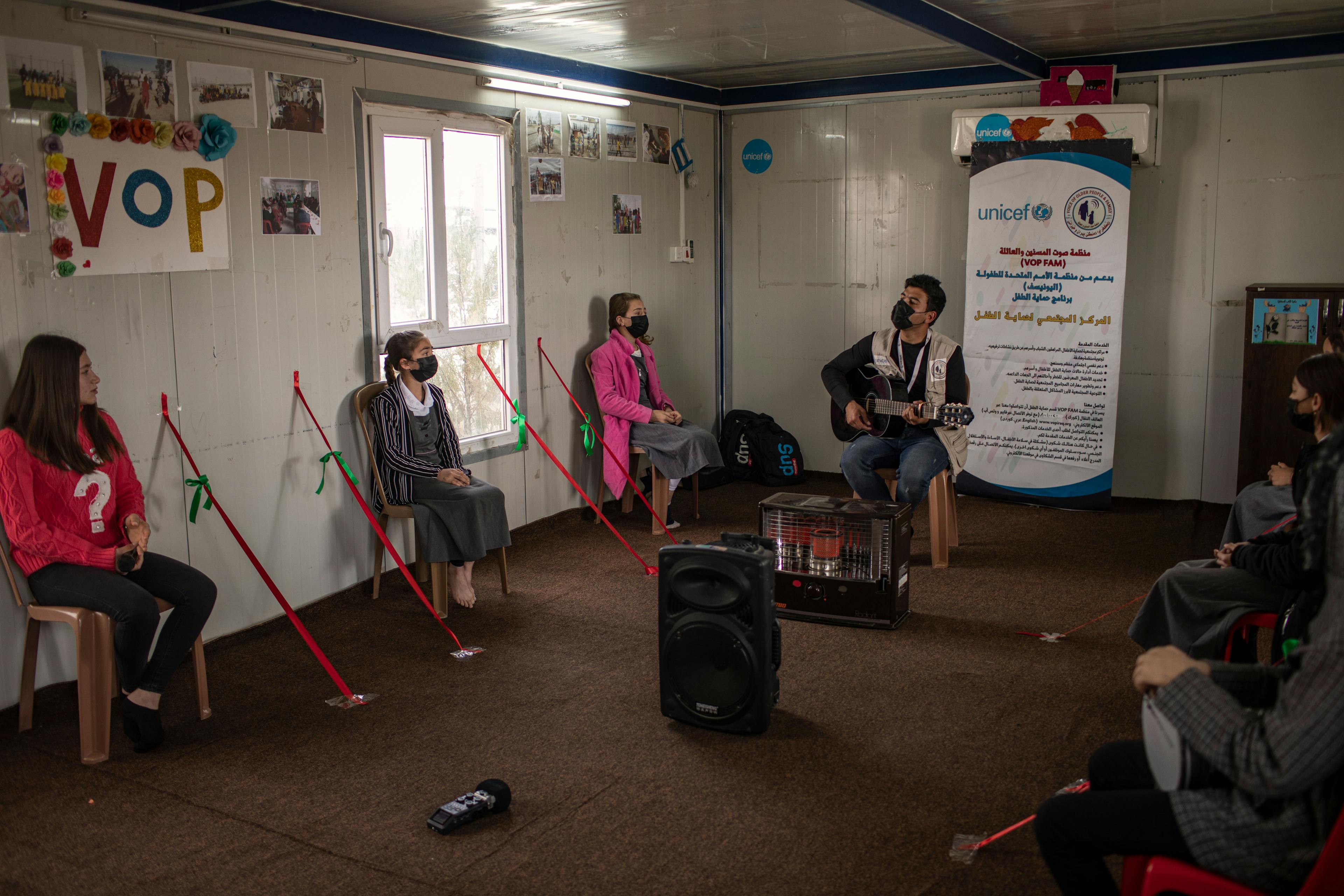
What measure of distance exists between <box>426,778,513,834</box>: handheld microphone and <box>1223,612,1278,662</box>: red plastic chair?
2.15m

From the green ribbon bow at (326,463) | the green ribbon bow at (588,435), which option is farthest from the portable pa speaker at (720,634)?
the green ribbon bow at (588,435)

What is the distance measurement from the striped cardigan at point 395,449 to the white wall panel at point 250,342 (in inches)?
7.9

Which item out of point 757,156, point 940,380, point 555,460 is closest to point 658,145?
point 757,156

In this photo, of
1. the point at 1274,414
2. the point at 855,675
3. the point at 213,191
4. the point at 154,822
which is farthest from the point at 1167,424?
the point at 154,822

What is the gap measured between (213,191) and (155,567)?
152cm

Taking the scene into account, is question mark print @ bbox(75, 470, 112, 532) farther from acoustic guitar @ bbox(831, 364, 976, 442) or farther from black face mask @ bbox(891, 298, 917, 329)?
black face mask @ bbox(891, 298, 917, 329)

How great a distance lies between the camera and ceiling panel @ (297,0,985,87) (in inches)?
183

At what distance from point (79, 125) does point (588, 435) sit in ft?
10.6

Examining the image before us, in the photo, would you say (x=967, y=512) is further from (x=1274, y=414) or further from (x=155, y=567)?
(x=155, y=567)

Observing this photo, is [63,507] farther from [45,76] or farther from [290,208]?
[290,208]

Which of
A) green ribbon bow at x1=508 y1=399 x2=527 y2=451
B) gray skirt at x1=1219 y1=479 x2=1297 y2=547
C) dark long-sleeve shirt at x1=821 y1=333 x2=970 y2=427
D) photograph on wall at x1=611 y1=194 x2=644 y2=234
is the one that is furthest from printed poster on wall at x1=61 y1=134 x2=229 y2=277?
gray skirt at x1=1219 y1=479 x2=1297 y2=547

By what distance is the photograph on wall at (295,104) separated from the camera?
448 centimetres

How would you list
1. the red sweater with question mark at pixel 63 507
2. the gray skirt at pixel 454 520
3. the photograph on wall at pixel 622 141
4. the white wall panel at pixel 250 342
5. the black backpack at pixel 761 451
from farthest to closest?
the black backpack at pixel 761 451 < the photograph on wall at pixel 622 141 < the gray skirt at pixel 454 520 < the white wall panel at pixel 250 342 < the red sweater with question mark at pixel 63 507

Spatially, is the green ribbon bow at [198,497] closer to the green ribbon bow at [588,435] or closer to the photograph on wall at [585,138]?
the green ribbon bow at [588,435]
